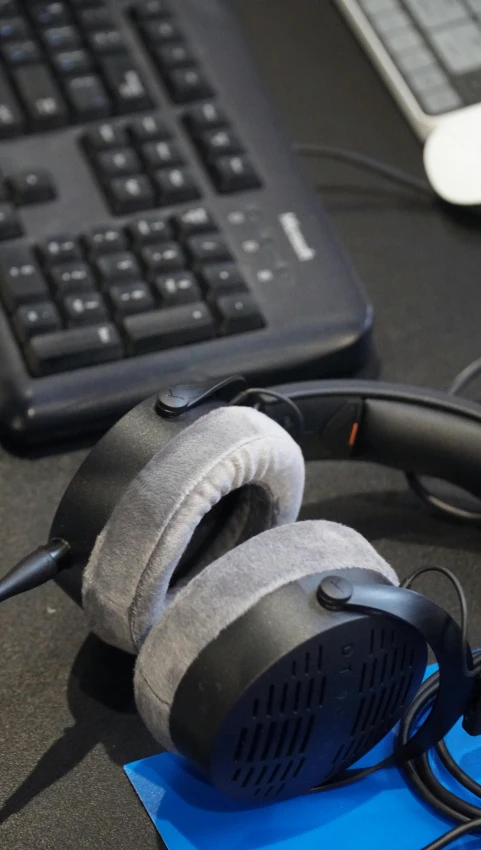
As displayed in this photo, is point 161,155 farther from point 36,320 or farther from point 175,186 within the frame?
point 36,320

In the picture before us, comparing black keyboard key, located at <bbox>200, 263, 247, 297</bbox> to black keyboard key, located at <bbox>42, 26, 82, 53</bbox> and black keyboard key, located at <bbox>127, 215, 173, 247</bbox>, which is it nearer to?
black keyboard key, located at <bbox>127, 215, 173, 247</bbox>

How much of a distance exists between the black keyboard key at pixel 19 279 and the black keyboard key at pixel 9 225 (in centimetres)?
1

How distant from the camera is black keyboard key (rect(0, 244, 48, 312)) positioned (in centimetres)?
55

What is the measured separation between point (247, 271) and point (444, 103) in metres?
0.19

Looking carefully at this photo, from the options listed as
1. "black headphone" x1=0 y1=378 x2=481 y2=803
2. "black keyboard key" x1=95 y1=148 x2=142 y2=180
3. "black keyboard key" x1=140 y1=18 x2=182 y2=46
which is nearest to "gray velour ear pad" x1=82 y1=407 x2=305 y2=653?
"black headphone" x1=0 y1=378 x2=481 y2=803

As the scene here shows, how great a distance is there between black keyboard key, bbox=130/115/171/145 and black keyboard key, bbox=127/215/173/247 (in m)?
0.06

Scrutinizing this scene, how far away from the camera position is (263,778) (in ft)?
1.32

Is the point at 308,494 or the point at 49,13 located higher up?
the point at 49,13

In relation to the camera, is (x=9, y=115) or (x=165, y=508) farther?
(x=9, y=115)

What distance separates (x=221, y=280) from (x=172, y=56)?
0.17 m

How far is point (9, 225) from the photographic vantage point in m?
0.57

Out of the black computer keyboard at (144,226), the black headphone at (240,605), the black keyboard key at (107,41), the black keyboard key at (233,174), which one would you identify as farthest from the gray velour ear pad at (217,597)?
the black keyboard key at (107,41)

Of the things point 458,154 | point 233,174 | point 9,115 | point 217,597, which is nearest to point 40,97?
point 9,115

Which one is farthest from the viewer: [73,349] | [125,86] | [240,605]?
[125,86]
